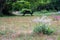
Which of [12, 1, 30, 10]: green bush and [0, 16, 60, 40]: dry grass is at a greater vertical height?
[0, 16, 60, 40]: dry grass

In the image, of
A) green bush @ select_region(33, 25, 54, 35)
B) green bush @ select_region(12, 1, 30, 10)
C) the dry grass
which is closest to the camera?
the dry grass

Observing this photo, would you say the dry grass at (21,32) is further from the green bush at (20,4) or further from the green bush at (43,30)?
the green bush at (20,4)

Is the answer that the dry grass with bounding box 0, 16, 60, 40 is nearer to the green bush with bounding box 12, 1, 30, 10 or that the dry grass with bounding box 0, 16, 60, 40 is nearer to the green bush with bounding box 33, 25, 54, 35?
the green bush with bounding box 33, 25, 54, 35

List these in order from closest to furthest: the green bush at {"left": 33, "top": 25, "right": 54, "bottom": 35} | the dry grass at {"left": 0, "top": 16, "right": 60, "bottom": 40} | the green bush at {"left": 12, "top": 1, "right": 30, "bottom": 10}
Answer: the dry grass at {"left": 0, "top": 16, "right": 60, "bottom": 40} → the green bush at {"left": 33, "top": 25, "right": 54, "bottom": 35} → the green bush at {"left": 12, "top": 1, "right": 30, "bottom": 10}

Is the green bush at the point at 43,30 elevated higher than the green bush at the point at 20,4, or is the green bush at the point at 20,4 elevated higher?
the green bush at the point at 43,30

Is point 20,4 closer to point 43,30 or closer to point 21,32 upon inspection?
point 21,32

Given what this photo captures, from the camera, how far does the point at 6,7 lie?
30.4 m

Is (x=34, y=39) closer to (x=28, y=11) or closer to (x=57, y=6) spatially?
(x=28, y=11)

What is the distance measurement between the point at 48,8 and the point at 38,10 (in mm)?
2665

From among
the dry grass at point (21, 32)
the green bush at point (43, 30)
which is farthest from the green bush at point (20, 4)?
the green bush at point (43, 30)

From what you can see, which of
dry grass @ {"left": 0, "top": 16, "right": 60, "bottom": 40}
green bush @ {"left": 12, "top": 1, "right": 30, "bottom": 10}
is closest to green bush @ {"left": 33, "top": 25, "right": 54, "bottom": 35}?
dry grass @ {"left": 0, "top": 16, "right": 60, "bottom": 40}

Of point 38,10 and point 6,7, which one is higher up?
point 6,7

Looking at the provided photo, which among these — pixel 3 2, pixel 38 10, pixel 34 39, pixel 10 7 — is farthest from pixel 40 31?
pixel 38 10

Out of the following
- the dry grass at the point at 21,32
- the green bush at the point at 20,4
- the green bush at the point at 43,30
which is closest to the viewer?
the dry grass at the point at 21,32
